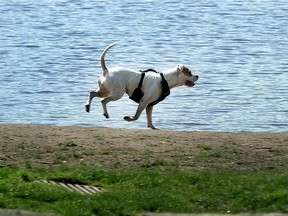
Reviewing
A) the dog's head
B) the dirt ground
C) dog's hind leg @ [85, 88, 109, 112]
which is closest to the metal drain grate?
the dirt ground

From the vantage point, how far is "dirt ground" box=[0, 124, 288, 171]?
41.5ft

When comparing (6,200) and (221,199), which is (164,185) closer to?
(221,199)

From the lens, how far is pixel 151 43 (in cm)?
2844

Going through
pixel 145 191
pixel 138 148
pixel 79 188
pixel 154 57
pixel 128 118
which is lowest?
pixel 154 57

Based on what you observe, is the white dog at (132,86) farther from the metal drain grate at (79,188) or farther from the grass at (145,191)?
the metal drain grate at (79,188)

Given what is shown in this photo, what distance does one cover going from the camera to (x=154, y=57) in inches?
1008

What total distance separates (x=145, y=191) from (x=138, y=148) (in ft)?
9.39

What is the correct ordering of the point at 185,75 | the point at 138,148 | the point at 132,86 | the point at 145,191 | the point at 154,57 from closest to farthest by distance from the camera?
the point at 145,191 → the point at 138,148 → the point at 132,86 → the point at 185,75 → the point at 154,57

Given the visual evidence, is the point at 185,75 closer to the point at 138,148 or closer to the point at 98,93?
the point at 98,93

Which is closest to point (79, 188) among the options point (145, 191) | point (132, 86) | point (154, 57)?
point (145, 191)

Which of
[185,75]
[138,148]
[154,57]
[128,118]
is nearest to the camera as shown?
[138,148]

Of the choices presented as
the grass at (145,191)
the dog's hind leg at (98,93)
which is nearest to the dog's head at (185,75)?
the dog's hind leg at (98,93)

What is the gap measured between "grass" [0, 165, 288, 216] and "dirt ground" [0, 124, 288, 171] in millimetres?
508

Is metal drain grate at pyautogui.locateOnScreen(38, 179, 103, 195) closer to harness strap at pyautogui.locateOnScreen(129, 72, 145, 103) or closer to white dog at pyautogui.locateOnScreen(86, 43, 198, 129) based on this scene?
white dog at pyautogui.locateOnScreen(86, 43, 198, 129)
